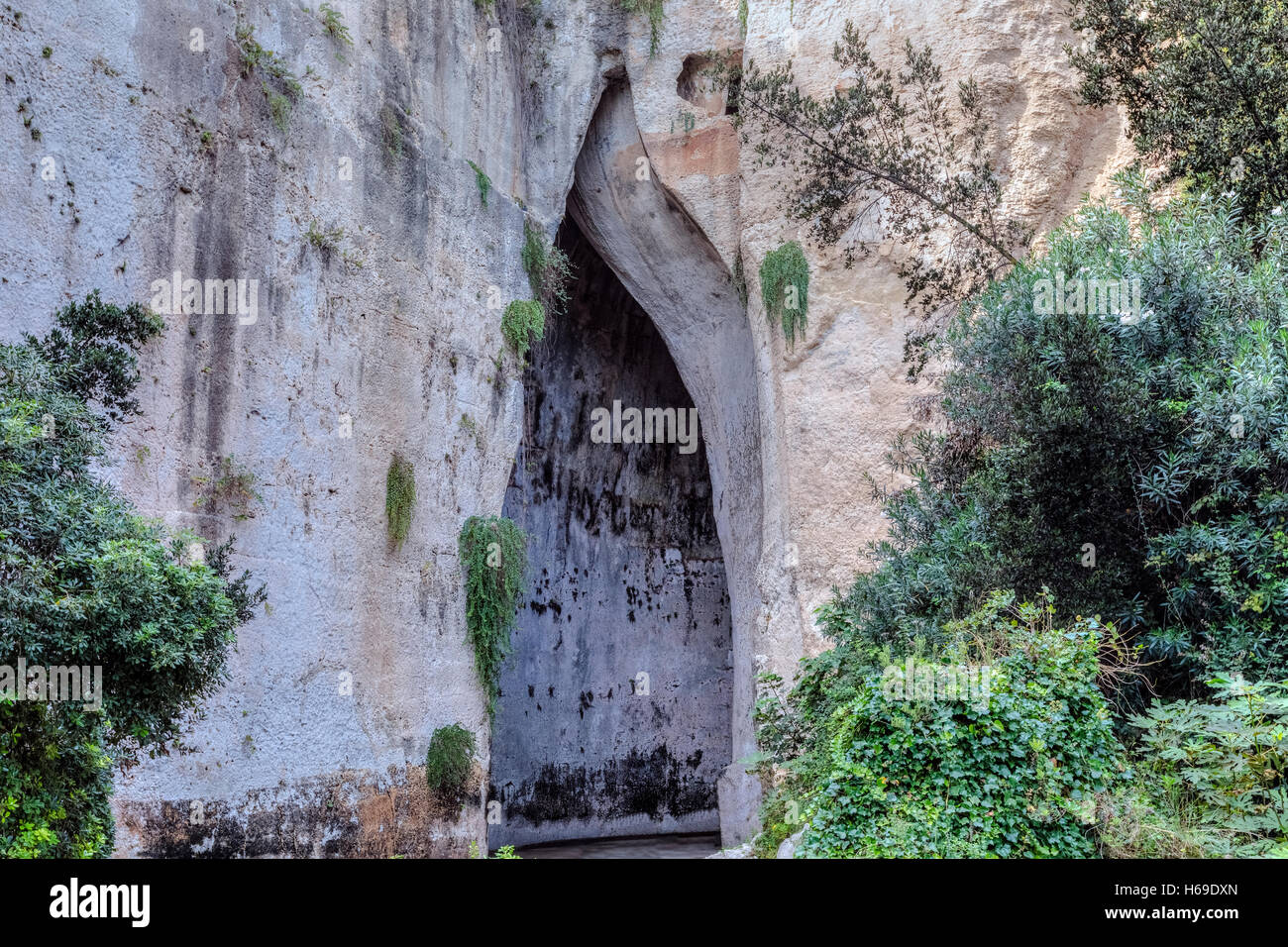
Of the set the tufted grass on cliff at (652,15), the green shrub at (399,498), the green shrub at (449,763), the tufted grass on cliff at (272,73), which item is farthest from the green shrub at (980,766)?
the tufted grass on cliff at (652,15)

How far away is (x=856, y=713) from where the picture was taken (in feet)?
21.8

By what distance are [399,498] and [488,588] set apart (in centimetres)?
167

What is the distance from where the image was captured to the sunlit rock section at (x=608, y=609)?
1927 cm

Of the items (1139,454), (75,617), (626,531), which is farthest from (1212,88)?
(626,531)

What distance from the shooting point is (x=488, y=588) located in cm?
1326

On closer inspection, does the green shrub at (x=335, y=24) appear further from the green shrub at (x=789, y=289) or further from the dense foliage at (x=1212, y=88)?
the dense foliage at (x=1212, y=88)

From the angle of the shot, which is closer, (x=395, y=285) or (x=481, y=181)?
(x=395, y=285)

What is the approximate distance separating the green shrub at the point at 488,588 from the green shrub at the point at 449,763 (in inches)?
33.4

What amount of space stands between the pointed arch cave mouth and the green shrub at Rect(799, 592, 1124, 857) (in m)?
9.14

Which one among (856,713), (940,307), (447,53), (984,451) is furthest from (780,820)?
(447,53)

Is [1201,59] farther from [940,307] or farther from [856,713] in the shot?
[856,713]

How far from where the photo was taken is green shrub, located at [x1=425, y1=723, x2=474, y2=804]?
1233 cm

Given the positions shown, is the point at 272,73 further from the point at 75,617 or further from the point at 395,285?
the point at 75,617
